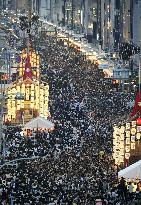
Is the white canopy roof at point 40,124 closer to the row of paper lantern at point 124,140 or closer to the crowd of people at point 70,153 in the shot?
the crowd of people at point 70,153

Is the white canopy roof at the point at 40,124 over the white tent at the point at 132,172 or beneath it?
beneath

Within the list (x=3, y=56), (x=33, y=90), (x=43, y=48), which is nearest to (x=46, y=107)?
(x=33, y=90)

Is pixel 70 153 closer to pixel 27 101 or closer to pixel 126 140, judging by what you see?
pixel 126 140

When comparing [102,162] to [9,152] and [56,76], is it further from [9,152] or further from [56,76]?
[56,76]

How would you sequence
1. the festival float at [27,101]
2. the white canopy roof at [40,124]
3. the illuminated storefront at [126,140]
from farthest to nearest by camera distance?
the festival float at [27,101] → the white canopy roof at [40,124] → the illuminated storefront at [126,140]

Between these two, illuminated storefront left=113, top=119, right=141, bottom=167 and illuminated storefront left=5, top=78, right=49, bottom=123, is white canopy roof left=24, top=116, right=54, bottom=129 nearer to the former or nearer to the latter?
illuminated storefront left=5, top=78, right=49, bottom=123

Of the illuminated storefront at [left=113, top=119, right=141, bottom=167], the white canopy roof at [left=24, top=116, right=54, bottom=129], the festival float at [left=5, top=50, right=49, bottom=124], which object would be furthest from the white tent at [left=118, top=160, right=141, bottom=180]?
the festival float at [left=5, top=50, right=49, bottom=124]

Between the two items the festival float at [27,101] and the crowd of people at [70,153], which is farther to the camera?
the festival float at [27,101]

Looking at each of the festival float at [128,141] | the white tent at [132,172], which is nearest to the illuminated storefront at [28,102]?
the festival float at [128,141]
